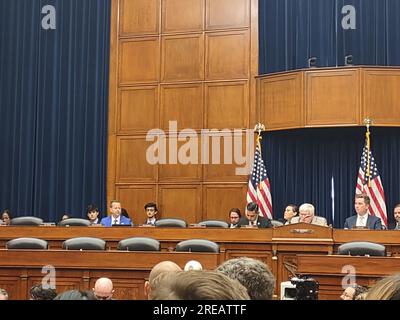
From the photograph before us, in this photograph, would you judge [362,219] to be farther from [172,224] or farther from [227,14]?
[227,14]

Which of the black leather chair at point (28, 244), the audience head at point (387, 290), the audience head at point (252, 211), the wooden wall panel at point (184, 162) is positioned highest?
the wooden wall panel at point (184, 162)

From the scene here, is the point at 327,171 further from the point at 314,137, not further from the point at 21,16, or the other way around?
the point at 21,16

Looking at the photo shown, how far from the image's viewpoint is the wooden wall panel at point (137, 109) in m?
12.1

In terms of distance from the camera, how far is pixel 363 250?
20.9ft

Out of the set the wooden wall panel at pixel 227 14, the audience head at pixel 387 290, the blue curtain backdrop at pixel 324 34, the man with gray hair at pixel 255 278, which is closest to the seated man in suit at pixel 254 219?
the blue curtain backdrop at pixel 324 34

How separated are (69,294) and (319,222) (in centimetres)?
639

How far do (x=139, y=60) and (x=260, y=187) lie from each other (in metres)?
3.63

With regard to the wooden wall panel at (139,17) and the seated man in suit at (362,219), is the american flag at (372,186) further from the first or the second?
the wooden wall panel at (139,17)

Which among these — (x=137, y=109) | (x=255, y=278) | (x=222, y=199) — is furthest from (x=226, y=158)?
(x=255, y=278)

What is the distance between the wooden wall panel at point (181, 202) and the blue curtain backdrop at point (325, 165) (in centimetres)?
142

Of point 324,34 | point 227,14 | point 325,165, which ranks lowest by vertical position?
point 325,165

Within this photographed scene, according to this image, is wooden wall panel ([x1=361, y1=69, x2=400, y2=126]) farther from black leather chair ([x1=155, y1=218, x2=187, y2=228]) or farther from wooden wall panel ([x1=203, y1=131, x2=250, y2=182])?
black leather chair ([x1=155, y1=218, x2=187, y2=228])

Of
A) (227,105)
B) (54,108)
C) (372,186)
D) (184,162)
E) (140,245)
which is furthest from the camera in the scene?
(54,108)

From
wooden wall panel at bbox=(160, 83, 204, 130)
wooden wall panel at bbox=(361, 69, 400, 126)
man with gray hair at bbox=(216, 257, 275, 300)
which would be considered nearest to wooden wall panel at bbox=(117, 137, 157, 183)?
wooden wall panel at bbox=(160, 83, 204, 130)
